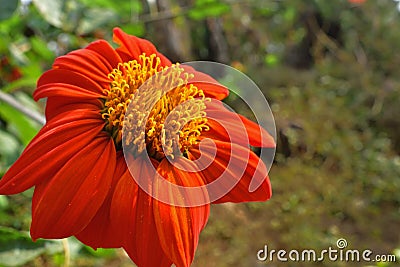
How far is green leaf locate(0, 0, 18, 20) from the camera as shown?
0.60m

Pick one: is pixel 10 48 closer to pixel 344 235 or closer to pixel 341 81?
pixel 344 235

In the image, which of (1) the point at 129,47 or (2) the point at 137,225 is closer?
(2) the point at 137,225

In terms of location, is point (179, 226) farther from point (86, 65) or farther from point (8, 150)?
point (8, 150)

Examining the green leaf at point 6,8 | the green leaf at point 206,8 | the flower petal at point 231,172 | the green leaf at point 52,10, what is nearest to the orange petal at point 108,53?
the flower petal at point 231,172

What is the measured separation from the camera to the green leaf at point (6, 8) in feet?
1.95

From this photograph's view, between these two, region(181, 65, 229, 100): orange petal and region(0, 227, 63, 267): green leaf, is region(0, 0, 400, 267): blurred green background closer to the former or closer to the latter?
region(0, 227, 63, 267): green leaf

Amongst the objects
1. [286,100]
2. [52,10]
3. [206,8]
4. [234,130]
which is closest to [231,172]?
[234,130]

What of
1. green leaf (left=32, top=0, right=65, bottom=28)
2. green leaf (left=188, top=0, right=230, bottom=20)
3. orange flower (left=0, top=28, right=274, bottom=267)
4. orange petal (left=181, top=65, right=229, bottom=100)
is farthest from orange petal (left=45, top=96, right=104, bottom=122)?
green leaf (left=188, top=0, right=230, bottom=20)

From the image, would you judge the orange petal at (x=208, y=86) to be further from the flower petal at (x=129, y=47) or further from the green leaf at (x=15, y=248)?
the green leaf at (x=15, y=248)

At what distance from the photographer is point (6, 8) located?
60 centimetres

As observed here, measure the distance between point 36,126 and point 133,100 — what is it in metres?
0.42

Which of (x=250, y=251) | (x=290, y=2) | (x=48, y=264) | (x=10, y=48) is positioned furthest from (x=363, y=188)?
(x=10, y=48)

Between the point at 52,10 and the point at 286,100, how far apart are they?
184 cm

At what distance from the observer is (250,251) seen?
150 centimetres
